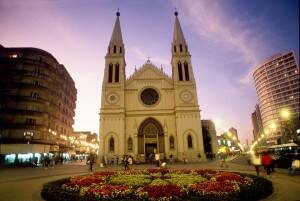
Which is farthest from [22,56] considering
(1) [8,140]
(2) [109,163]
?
(2) [109,163]

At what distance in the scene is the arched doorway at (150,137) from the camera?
4145 cm

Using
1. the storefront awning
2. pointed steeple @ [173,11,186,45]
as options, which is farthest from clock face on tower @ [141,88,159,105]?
the storefront awning

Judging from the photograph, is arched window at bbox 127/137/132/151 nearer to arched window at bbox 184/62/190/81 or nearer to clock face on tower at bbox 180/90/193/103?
clock face on tower at bbox 180/90/193/103

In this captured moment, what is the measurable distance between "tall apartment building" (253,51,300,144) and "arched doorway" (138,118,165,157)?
88153 mm

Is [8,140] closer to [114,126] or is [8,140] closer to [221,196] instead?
[114,126]

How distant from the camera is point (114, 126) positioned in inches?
1615

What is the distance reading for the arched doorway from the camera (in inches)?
1632

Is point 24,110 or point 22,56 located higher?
point 22,56

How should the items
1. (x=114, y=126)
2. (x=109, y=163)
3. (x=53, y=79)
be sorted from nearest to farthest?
(x=109, y=163) → (x=114, y=126) → (x=53, y=79)

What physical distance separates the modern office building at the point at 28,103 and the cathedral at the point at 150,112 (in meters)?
13.7

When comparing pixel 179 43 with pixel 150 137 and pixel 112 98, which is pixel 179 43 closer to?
pixel 112 98

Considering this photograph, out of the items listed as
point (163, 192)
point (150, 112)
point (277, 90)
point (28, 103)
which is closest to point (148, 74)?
point (150, 112)

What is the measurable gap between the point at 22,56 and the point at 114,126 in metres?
25.8

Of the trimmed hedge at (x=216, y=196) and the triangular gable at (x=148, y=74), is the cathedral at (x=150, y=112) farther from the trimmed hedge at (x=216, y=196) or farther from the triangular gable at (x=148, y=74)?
the trimmed hedge at (x=216, y=196)
